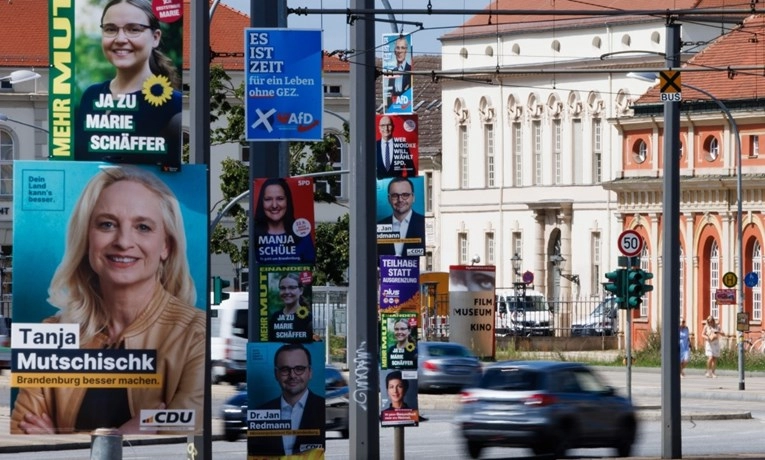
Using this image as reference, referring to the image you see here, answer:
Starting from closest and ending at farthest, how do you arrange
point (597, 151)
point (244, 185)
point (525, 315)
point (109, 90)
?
point (109, 90)
point (244, 185)
point (525, 315)
point (597, 151)

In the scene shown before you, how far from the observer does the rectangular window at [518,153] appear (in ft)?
320

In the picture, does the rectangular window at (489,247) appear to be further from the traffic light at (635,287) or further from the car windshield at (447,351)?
the traffic light at (635,287)

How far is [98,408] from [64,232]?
904 millimetres

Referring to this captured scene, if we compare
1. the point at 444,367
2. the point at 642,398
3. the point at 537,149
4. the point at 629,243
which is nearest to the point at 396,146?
the point at 629,243

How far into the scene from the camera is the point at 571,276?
301ft

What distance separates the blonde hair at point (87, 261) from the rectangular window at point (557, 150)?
8574 centimetres

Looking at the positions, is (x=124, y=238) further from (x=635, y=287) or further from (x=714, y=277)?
(x=714, y=277)

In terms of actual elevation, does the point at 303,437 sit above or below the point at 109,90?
below

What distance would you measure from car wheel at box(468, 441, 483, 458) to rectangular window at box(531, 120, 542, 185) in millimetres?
70414

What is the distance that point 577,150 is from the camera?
310ft

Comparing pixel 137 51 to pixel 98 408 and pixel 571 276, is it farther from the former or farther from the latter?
pixel 571 276

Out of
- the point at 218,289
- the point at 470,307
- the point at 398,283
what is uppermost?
the point at 398,283

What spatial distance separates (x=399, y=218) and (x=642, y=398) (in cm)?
2219

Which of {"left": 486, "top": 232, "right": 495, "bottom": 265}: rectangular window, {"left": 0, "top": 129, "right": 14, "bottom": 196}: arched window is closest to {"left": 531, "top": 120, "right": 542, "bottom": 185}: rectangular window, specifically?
{"left": 486, "top": 232, "right": 495, "bottom": 265}: rectangular window
